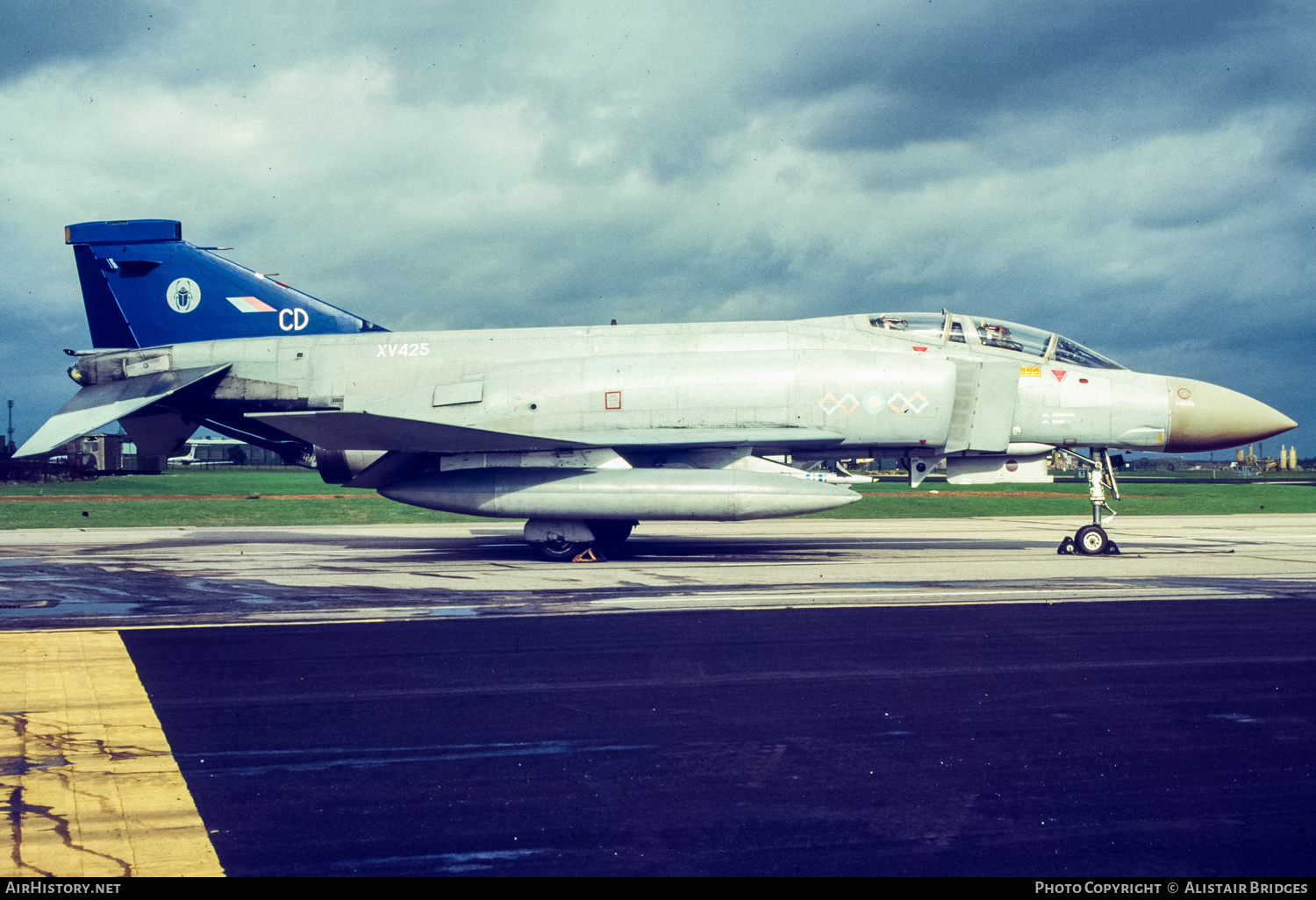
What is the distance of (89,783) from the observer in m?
4.47

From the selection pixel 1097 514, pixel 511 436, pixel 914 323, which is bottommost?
pixel 1097 514

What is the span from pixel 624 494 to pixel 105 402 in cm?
908

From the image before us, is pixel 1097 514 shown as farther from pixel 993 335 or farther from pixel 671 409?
pixel 671 409

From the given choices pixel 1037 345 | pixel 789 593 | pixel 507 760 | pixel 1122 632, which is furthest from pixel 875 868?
pixel 1037 345

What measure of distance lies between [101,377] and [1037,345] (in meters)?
15.6

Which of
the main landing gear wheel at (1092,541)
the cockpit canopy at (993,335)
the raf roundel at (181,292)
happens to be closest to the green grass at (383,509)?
the main landing gear wheel at (1092,541)

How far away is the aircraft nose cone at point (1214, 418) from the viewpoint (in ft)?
50.0

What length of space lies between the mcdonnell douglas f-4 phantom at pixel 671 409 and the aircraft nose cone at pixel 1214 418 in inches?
1.2

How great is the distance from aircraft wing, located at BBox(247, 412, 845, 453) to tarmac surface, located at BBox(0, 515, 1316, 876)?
2914 mm

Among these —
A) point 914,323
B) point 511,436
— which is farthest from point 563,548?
point 914,323

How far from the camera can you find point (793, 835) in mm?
3816

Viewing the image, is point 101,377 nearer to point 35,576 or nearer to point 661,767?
point 35,576

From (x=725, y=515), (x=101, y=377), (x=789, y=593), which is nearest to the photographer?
(x=789, y=593)
